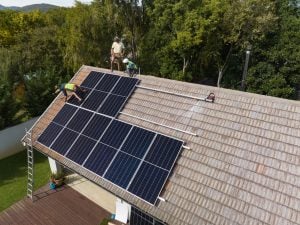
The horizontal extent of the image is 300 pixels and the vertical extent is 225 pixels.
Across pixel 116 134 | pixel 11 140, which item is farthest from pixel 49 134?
pixel 11 140

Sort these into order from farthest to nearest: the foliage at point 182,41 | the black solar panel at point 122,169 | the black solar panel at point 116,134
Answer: the foliage at point 182,41, the black solar panel at point 116,134, the black solar panel at point 122,169

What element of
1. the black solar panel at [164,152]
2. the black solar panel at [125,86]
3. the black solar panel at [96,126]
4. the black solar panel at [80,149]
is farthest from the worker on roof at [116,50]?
the black solar panel at [164,152]

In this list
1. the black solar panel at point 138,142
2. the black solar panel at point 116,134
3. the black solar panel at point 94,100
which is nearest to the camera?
the black solar panel at point 138,142

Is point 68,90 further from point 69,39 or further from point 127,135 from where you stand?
point 69,39

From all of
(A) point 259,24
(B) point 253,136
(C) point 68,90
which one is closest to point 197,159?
(B) point 253,136

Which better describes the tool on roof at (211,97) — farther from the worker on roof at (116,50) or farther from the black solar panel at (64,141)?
the worker on roof at (116,50)

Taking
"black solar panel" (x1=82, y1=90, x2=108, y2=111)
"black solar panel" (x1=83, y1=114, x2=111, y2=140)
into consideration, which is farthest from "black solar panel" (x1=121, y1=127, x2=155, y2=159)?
"black solar panel" (x1=82, y1=90, x2=108, y2=111)
